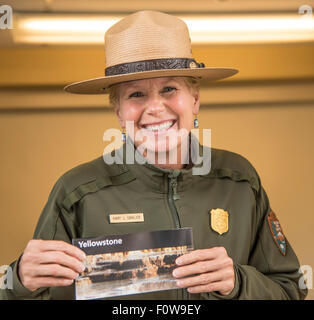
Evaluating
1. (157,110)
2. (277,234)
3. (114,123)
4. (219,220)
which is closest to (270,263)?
(277,234)

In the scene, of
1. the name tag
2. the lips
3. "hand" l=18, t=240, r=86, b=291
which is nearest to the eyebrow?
the lips

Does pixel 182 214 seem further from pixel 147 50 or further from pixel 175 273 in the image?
pixel 147 50

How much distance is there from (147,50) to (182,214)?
0.44m

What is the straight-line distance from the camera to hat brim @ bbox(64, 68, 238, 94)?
1307mm

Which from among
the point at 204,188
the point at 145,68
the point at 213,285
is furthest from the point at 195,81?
the point at 213,285

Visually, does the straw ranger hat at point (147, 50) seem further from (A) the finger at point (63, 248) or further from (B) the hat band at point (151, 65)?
(A) the finger at point (63, 248)

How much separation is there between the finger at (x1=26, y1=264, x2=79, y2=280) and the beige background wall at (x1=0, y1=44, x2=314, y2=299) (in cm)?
126

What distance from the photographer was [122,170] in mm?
1425

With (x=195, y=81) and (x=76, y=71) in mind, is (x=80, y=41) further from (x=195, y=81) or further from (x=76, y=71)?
(x=195, y=81)

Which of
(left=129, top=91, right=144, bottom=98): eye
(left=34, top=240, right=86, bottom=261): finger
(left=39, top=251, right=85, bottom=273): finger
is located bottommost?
(left=39, top=251, right=85, bottom=273): finger

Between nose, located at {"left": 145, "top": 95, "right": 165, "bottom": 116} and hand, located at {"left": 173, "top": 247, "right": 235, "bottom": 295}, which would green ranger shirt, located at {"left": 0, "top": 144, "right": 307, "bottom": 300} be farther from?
nose, located at {"left": 145, "top": 95, "right": 165, "bottom": 116}

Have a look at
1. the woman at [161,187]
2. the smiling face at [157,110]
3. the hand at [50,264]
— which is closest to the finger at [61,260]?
the hand at [50,264]

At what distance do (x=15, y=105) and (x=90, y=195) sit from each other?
4.00 ft
